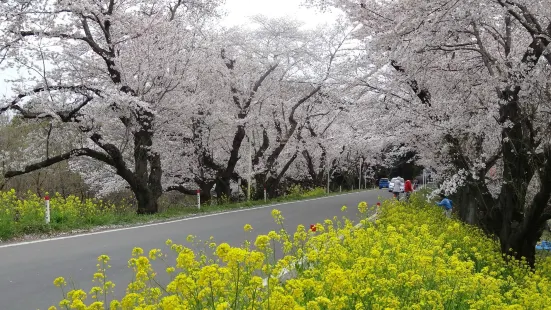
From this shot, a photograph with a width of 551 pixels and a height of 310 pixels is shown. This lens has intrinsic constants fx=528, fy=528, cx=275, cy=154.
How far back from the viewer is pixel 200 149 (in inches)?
941

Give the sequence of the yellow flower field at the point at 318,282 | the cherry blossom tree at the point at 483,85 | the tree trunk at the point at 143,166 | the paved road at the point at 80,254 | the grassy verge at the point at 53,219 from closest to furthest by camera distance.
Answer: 1. the yellow flower field at the point at 318,282
2. the paved road at the point at 80,254
3. the cherry blossom tree at the point at 483,85
4. the grassy verge at the point at 53,219
5. the tree trunk at the point at 143,166

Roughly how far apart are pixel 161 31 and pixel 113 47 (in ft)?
6.05

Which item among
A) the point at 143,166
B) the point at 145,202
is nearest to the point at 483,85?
the point at 143,166

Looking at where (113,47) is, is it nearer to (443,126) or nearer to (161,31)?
(161,31)

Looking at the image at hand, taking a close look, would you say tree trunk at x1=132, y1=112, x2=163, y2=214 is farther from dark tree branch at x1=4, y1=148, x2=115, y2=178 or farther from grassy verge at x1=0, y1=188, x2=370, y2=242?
grassy verge at x1=0, y1=188, x2=370, y2=242

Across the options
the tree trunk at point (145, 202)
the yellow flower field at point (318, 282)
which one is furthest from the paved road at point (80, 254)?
the tree trunk at point (145, 202)

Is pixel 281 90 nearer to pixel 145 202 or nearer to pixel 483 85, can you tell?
pixel 145 202

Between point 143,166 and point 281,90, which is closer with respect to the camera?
point 143,166

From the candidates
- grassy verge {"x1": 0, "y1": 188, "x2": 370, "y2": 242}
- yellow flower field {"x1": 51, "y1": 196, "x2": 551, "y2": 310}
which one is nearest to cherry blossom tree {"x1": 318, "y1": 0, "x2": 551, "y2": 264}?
yellow flower field {"x1": 51, "y1": 196, "x2": 551, "y2": 310}

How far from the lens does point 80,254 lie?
895cm

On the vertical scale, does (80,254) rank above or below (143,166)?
below

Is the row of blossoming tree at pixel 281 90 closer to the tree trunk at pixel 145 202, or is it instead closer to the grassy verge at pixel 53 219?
the tree trunk at pixel 145 202

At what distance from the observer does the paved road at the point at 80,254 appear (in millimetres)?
6395

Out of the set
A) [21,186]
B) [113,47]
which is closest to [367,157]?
[21,186]
